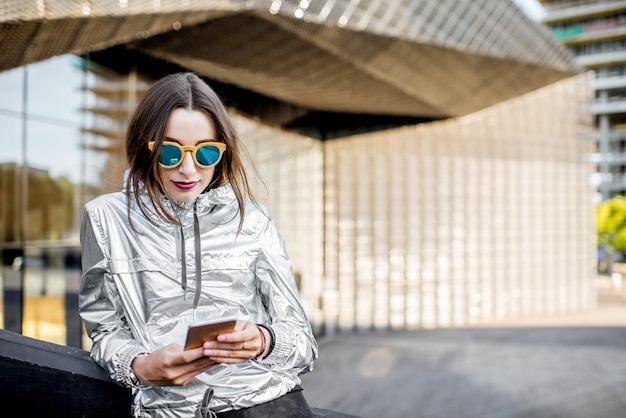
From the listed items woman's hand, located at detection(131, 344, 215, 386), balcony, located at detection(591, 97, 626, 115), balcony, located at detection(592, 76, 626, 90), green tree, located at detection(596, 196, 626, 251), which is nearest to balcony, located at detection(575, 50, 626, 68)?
balcony, located at detection(592, 76, 626, 90)

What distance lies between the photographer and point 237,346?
3.91ft

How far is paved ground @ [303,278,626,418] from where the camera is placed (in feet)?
25.3

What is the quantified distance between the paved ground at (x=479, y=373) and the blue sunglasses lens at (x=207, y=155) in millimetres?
6788

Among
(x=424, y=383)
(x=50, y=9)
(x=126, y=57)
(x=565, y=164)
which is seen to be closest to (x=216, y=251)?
(x=50, y=9)

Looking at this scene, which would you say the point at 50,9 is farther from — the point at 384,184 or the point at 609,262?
the point at 609,262

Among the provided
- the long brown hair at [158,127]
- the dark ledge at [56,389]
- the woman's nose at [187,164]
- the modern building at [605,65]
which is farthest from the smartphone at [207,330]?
the modern building at [605,65]

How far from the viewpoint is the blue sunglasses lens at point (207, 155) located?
1.36m

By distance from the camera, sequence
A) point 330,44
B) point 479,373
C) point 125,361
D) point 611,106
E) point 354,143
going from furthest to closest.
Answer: point 611,106, point 354,143, point 479,373, point 330,44, point 125,361

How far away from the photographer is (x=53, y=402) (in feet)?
4.99

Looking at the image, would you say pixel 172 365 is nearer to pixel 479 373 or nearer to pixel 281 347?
pixel 281 347

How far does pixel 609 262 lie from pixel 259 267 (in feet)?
102

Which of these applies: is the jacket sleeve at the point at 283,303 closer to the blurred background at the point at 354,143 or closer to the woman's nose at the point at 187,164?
the woman's nose at the point at 187,164

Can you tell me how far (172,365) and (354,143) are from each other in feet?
40.3

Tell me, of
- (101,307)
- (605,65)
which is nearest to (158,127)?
(101,307)
